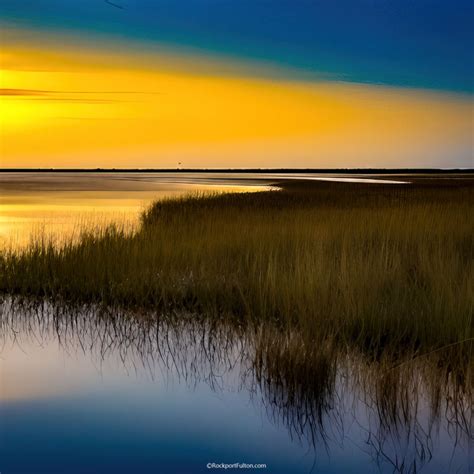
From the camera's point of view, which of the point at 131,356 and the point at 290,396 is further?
the point at 131,356

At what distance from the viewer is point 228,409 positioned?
5047mm

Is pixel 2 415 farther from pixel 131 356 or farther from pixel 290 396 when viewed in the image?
pixel 290 396

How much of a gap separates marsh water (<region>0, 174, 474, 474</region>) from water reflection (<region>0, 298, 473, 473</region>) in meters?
0.01

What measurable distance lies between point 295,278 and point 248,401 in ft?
9.31

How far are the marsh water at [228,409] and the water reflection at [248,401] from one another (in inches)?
0.4

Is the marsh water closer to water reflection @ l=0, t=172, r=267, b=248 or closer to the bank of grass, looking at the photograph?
the bank of grass

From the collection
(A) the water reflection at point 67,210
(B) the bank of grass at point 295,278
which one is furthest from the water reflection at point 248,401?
(A) the water reflection at point 67,210

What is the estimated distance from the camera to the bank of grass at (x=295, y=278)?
6266 millimetres

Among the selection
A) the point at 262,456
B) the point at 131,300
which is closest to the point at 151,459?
the point at 262,456

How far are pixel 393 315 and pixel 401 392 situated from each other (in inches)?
69.2

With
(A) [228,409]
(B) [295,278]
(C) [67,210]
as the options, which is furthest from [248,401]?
(C) [67,210]

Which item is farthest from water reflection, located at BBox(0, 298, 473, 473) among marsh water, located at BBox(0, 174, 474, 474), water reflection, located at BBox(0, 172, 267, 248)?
water reflection, located at BBox(0, 172, 267, 248)

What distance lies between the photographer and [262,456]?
14.2 feet

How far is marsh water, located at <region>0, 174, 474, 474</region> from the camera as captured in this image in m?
4.25
